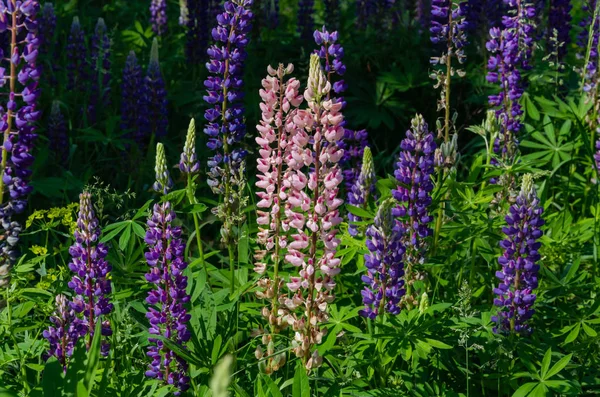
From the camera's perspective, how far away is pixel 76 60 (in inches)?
234

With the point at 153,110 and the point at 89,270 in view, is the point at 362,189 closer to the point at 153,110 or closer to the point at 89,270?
the point at 89,270

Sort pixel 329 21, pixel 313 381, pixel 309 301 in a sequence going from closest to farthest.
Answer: pixel 309 301
pixel 313 381
pixel 329 21

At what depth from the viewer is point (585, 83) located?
Result: 18.7 feet

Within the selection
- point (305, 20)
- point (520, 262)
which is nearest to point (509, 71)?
point (520, 262)

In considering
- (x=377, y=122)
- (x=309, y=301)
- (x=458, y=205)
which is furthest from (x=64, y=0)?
(x=309, y=301)

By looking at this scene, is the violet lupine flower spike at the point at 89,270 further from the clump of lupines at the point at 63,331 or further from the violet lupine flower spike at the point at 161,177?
the violet lupine flower spike at the point at 161,177

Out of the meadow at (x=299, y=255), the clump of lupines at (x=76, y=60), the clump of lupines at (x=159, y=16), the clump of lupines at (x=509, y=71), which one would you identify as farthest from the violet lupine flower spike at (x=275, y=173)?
the clump of lupines at (x=159, y=16)

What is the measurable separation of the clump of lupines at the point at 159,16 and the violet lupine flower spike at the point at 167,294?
13.2ft

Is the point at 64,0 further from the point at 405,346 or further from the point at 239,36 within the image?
the point at 405,346

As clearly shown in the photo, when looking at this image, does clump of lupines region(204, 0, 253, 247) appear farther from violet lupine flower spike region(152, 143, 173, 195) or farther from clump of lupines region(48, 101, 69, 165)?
clump of lupines region(48, 101, 69, 165)

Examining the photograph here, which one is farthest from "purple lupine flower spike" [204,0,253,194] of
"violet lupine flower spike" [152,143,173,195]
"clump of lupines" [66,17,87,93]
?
"clump of lupines" [66,17,87,93]

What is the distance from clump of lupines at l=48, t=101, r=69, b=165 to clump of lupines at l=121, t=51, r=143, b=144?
38 centimetres

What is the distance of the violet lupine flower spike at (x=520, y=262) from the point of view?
3.46 metres

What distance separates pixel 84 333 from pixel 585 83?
3.65 metres
